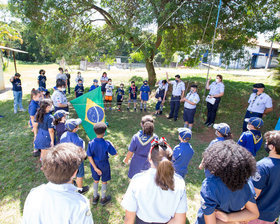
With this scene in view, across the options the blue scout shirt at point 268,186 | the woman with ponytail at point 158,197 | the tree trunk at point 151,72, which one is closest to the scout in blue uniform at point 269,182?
the blue scout shirt at point 268,186

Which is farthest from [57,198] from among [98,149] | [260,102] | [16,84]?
[16,84]

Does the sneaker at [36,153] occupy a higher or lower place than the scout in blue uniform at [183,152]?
lower

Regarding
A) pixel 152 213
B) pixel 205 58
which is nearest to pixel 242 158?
pixel 152 213

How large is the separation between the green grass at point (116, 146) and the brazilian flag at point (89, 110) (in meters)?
1.07

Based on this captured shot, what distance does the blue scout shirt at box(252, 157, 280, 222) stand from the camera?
2.00m

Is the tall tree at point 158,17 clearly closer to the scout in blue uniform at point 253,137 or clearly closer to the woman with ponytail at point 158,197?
the scout in blue uniform at point 253,137

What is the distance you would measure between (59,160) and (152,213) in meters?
1.01

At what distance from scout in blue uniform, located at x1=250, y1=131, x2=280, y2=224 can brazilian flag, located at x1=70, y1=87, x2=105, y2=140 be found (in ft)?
14.3

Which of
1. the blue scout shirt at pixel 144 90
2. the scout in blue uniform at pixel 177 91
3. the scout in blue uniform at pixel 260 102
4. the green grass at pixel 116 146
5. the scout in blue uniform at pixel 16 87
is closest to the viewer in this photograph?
the green grass at pixel 116 146

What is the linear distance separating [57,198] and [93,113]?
4.20 metres

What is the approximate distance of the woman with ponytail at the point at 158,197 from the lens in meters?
1.60

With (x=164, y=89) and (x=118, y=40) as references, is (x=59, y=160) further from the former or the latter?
(x=118, y=40)

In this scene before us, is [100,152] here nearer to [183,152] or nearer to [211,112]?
[183,152]

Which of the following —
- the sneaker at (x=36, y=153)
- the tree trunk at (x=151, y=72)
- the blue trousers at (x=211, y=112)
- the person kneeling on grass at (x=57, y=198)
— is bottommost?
the sneaker at (x=36, y=153)
